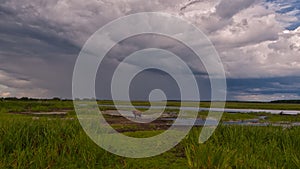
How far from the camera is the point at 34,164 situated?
660 centimetres

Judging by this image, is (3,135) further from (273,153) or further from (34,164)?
(273,153)

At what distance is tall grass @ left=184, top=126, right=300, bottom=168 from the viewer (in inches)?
233

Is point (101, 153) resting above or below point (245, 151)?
below

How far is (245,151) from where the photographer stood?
745cm

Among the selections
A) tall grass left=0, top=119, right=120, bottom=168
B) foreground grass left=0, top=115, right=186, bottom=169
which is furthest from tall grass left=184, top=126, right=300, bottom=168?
tall grass left=0, top=119, right=120, bottom=168

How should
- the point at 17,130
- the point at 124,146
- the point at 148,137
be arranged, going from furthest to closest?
the point at 148,137
the point at 124,146
the point at 17,130

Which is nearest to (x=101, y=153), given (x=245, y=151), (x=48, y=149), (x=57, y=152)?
(x=57, y=152)

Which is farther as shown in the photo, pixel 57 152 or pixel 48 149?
pixel 57 152

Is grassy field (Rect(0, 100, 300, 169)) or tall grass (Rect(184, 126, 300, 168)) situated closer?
tall grass (Rect(184, 126, 300, 168))

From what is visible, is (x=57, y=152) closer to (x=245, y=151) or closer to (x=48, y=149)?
(x=48, y=149)

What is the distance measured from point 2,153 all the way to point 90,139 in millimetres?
2174

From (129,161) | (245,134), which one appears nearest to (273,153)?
(245,134)

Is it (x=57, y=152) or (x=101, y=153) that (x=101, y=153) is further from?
(x=57, y=152)

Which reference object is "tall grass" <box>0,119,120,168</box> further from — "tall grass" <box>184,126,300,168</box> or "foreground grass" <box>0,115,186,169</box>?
"tall grass" <box>184,126,300,168</box>
